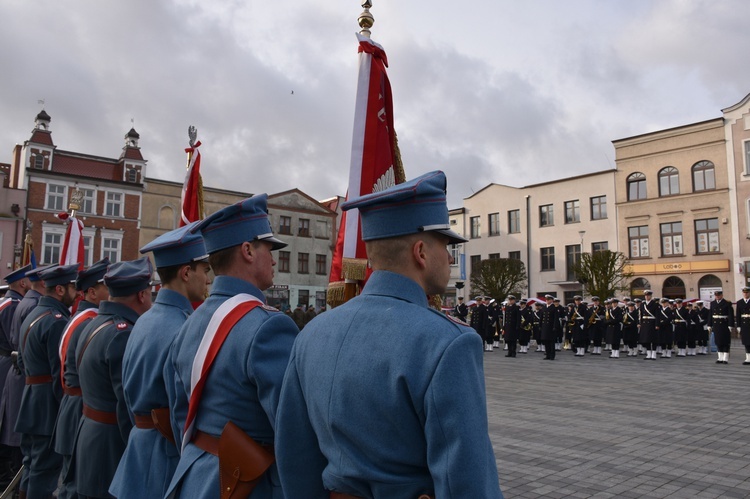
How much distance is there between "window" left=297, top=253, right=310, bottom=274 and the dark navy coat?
45.2 meters

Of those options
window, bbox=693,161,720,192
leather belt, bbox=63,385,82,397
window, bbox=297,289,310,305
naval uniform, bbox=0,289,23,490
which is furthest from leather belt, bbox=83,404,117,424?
Result: window, bbox=297,289,310,305

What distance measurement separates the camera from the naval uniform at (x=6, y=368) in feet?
22.0

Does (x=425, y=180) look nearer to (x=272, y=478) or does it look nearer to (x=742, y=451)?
(x=272, y=478)

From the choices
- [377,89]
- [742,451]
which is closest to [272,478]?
[377,89]

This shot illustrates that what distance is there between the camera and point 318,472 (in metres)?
2.00

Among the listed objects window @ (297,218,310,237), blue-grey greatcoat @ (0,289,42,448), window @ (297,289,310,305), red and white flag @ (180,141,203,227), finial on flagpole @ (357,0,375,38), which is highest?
window @ (297,218,310,237)

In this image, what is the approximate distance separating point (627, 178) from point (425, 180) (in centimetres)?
4326

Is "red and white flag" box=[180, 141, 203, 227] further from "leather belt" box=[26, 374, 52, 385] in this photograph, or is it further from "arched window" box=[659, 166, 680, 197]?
"arched window" box=[659, 166, 680, 197]

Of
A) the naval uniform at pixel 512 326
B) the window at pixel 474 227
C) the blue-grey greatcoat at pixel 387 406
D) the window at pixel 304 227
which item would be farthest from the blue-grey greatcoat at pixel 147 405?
the window at pixel 474 227

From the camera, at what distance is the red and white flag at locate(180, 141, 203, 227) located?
6.17m

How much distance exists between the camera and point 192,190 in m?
6.30

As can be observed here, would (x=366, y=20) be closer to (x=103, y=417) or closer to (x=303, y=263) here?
(x=103, y=417)

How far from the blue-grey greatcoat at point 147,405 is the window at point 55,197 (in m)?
42.9

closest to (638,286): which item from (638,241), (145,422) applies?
(638,241)
